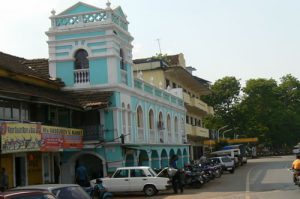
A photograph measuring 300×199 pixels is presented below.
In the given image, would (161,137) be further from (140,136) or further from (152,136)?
(140,136)

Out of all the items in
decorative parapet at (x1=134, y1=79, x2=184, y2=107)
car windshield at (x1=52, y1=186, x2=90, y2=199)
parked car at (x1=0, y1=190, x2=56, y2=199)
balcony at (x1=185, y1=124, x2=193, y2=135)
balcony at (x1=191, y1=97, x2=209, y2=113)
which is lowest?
car windshield at (x1=52, y1=186, x2=90, y2=199)

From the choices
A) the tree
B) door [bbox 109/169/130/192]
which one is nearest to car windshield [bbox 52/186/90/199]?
door [bbox 109/169/130/192]

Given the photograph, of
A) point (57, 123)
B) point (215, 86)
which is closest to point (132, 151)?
point (57, 123)

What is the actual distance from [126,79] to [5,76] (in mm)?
8828

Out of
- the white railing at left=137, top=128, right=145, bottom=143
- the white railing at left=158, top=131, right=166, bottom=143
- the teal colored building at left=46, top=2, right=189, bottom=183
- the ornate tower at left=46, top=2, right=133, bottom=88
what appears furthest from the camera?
the white railing at left=158, top=131, right=166, bottom=143

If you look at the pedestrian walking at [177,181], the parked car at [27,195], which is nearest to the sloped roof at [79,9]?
the pedestrian walking at [177,181]

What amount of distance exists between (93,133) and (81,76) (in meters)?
3.45

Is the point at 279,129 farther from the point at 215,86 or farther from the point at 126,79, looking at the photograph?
the point at 126,79

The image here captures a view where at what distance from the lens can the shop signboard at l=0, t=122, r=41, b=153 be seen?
19656 mm

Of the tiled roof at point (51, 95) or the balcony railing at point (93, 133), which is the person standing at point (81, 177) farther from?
the balcony railing at point (93, 133)

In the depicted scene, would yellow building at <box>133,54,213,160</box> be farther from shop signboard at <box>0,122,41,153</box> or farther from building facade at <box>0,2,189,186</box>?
shop signboard at <box>0,122,41,153</box>

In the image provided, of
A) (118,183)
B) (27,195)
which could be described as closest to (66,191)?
(27,195)

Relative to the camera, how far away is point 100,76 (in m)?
29.7

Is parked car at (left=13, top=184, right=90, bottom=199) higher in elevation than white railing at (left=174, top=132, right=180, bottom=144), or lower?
lower
